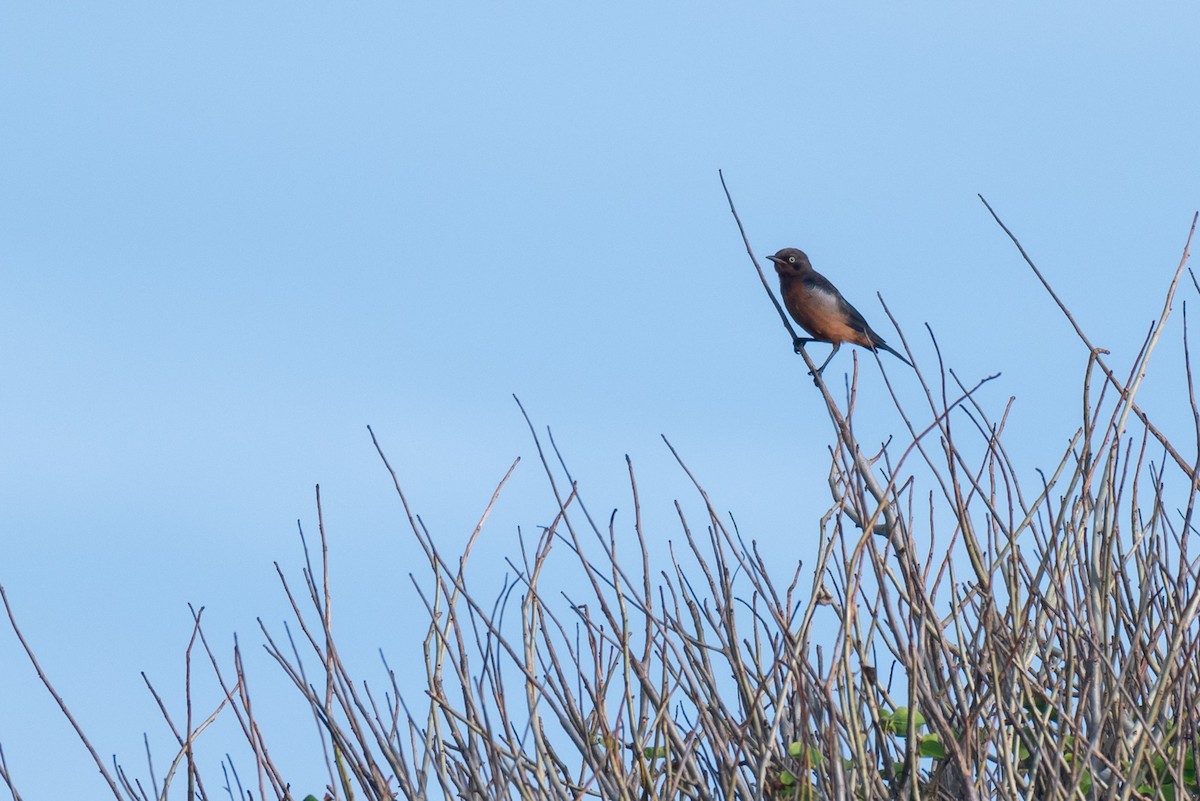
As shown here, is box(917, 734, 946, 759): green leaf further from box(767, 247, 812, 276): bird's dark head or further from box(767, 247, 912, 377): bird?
box(767, 247, 812, 276): bird's dark head

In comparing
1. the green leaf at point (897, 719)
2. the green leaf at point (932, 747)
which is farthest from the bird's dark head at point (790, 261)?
the green leaf at point (932, 747)

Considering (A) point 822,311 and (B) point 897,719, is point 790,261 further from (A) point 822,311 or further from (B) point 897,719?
(B) point 897,719

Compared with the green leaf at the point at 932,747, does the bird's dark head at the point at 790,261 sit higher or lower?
higher

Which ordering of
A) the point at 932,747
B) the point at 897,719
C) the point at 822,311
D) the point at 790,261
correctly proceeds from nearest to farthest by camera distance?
1. the point at 932,747
2. the point at 897,719
3. the point at 822,311
4. the point at 790,261

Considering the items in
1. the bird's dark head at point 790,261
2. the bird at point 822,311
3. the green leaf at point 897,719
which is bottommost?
the green leaf at point 897,719

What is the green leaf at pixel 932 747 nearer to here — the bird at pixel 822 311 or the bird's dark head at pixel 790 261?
the bird at pixel 822 311

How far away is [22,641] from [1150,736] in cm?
297

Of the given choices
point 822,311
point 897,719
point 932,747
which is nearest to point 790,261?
point 822,311

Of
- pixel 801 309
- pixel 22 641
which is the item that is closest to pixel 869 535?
pixel 22 641

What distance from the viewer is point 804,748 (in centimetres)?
360

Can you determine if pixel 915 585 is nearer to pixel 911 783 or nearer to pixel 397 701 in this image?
pixel 911 783

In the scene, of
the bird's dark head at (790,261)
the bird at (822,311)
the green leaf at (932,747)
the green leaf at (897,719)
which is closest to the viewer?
the green leaf at (932,747)

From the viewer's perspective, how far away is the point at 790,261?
1112 cm

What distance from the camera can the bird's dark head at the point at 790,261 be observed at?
11.0 metres
